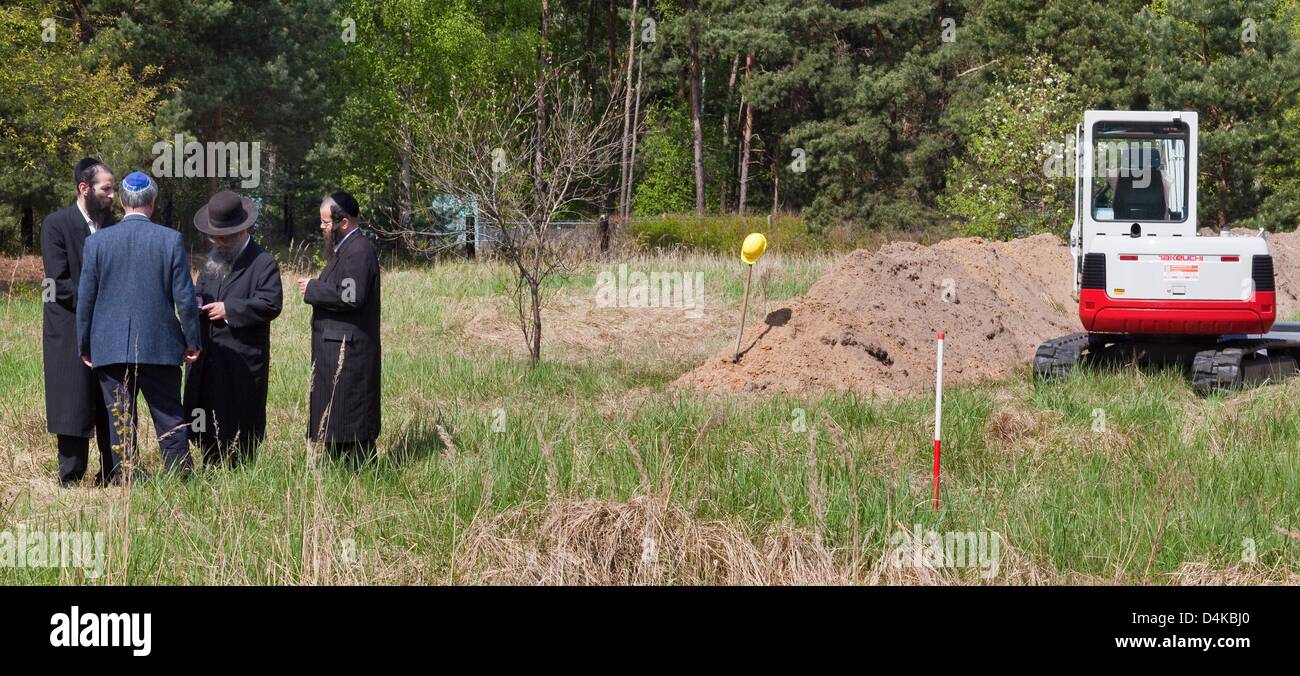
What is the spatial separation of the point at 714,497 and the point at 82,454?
3.79m

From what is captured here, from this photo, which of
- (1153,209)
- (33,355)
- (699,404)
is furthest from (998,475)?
(33,355)

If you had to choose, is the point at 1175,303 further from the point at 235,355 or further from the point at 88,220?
the point at 88,220

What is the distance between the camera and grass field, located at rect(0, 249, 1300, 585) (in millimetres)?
5957

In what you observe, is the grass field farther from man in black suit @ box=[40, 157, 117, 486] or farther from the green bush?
the green bush

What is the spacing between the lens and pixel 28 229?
30.4 m

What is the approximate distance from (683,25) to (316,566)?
124 ft

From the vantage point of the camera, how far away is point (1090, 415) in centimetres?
981

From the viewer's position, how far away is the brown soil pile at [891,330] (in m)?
13.6

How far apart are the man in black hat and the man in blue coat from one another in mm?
279

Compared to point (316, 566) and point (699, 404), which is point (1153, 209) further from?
point (316, 566)

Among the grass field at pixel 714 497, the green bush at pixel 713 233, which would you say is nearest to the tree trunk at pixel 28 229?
the green bush at pixel 713 233

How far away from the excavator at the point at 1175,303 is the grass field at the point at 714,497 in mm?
1339

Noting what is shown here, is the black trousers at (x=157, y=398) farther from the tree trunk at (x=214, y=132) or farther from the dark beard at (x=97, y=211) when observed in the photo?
the tree trunk at (x=214, y=132)

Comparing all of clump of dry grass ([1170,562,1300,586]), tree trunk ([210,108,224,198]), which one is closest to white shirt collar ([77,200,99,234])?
clump of dry grass ([1170,562,1300,586])
